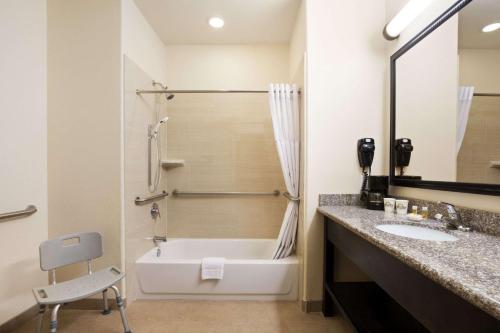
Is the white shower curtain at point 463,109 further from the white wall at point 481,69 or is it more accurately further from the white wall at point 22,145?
the white wall at point 22,145

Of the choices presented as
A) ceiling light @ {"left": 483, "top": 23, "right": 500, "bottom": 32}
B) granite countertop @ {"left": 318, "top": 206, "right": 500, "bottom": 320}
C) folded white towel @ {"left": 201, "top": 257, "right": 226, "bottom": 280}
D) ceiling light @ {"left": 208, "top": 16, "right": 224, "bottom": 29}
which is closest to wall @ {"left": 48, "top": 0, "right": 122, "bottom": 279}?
folded white towel @ {"left": 201, "top": 257, "right": 226, "bottom": 280}

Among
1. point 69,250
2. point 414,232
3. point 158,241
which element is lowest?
point 158,241

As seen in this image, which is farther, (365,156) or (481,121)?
(365,156)

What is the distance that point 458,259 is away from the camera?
0.74 meters

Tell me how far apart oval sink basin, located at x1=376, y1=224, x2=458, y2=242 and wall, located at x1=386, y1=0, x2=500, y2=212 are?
0.73 ft

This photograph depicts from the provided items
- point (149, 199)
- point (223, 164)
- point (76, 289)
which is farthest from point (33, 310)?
point (223, 164)

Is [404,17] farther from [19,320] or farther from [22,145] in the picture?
[19,320]

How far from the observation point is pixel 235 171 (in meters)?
2.67

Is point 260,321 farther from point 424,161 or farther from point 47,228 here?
point 47,228

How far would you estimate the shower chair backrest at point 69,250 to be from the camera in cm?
144

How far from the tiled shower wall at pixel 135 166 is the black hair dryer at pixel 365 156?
184 centimetres

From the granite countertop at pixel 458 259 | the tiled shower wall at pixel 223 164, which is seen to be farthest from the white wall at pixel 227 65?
the granite countertop at pixel 458 259

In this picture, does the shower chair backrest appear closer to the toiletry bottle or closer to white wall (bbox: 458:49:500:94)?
the toiletry bottle

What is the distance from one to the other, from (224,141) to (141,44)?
48.3 inches
